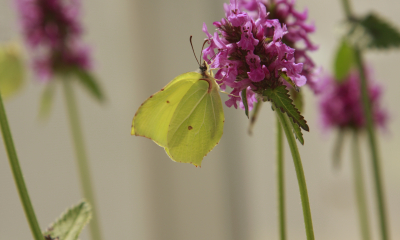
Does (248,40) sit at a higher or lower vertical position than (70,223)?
higher

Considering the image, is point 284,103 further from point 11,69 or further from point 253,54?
point 11,69

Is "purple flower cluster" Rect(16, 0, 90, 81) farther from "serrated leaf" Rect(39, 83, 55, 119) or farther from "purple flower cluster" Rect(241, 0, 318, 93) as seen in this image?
"purple flower cluster" Rect(241, 0, 318, 93)

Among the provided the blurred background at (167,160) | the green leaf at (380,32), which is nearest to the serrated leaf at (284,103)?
the green leaf at (380,32)

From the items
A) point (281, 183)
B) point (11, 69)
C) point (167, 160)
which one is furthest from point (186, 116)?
point (167, 160)

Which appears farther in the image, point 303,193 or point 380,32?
point 380,32

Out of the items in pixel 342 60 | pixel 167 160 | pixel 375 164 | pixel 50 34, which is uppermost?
pixel 50 34

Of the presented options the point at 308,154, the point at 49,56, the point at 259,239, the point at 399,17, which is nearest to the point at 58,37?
the point at 49,56

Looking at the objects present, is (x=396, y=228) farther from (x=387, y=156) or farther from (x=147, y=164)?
(x=147, y=164)
